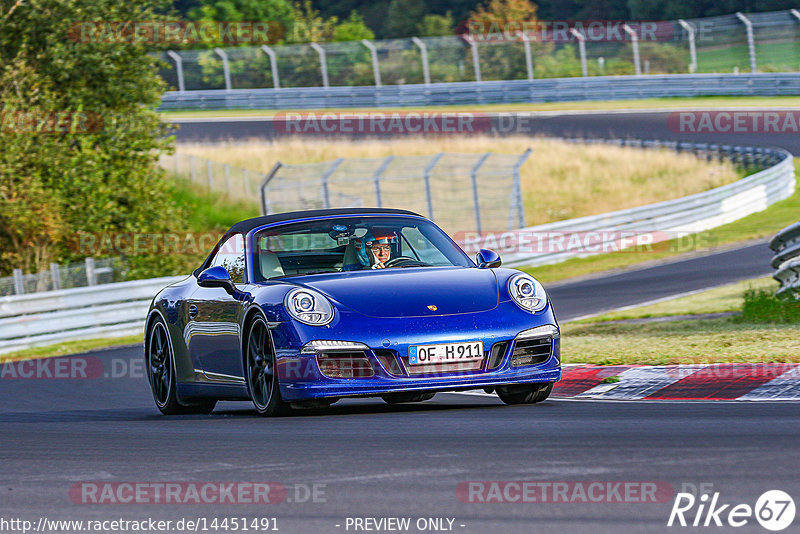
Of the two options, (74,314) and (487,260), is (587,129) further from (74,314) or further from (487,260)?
(487,260)

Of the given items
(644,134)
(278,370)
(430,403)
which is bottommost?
(644,134)

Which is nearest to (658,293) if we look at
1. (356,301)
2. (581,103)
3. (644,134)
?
(356,301)

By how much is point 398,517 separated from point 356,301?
10.6 feet

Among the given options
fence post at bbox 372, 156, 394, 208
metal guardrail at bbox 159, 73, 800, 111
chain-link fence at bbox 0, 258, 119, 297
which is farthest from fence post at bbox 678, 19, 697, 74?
chain-link fence at bbox 0, 258, 119, 297

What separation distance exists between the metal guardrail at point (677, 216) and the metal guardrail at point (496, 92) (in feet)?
43.5

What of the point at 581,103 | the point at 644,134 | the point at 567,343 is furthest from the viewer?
Result: the point at 581,103

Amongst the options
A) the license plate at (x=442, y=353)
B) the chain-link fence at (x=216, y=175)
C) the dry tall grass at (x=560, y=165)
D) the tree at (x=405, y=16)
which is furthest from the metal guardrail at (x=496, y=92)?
the license plate at (x=442, y=353)

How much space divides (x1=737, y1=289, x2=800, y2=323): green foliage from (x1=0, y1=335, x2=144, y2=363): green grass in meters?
9.53

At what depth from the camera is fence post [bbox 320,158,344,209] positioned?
25266 mm

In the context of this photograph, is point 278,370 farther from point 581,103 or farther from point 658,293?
point 581,103

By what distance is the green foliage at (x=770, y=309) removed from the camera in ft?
42.1

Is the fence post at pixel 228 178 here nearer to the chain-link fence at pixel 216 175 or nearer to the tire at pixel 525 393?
the chain-link fence at pixel 216 175

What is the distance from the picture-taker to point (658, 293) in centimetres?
1888

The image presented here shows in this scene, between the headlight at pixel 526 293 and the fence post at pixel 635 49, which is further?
the fence post at pixel 635 49
